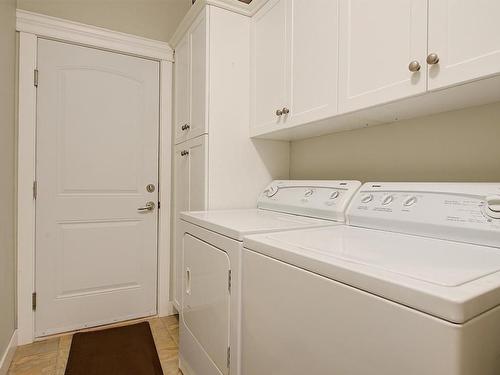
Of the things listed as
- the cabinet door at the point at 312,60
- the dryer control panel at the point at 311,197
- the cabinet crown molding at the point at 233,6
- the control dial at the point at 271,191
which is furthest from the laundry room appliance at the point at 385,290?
the cabinet crown molding at the point at 233,6

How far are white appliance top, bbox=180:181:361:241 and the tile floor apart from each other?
37.1 inches

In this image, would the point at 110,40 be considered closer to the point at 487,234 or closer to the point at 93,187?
the point at 93,187

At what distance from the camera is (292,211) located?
1.60 metres

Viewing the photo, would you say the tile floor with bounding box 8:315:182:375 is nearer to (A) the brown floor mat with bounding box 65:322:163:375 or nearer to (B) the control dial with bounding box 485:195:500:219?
(A) the brown floor mat with bounding box 65:322:163:375

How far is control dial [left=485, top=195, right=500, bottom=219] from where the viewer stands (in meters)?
0.85

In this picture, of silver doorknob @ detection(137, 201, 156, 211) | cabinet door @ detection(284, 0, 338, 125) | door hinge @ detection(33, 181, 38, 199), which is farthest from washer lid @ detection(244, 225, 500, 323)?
door hinge @ detection(33, 181, 38, 199)

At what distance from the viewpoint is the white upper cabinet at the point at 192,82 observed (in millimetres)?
1819

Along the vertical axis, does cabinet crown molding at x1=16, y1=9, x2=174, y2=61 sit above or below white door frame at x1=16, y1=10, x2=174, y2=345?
above

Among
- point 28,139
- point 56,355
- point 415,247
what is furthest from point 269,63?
point 56,355

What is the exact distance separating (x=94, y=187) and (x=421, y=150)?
213 centimetres

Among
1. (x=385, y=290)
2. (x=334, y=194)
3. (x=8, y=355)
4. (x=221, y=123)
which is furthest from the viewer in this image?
(x=221, y=123)

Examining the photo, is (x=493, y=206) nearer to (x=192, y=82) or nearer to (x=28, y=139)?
(x=192, y=82)

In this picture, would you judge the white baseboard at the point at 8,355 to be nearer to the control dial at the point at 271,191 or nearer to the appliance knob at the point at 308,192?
the control dial at the point at 271,191

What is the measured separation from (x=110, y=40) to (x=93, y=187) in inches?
44.0
